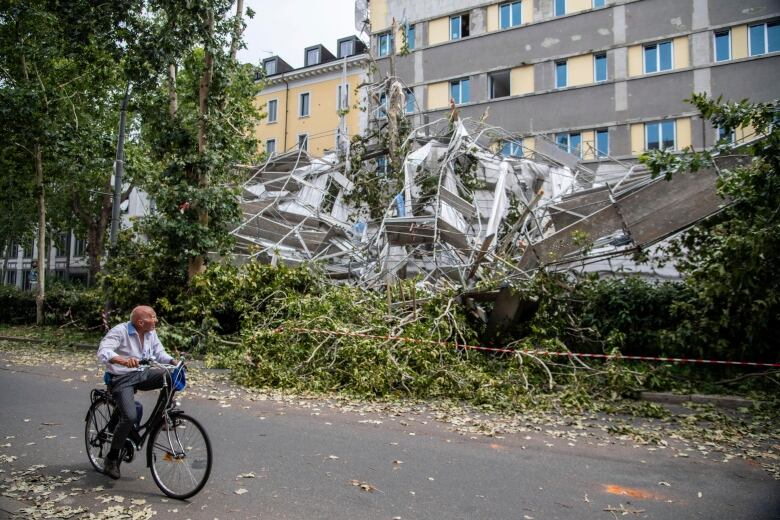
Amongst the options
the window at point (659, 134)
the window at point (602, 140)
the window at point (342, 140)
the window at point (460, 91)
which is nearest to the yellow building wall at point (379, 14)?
the window at point (460, 91)

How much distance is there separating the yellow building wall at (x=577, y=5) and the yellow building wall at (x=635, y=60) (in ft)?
9.29

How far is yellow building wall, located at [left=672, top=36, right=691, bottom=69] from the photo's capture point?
80.4 feet

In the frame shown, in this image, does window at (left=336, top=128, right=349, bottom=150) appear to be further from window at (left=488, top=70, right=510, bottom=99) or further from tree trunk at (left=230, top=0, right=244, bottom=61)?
window at (left=488, top=70, right=510, bottom=99)

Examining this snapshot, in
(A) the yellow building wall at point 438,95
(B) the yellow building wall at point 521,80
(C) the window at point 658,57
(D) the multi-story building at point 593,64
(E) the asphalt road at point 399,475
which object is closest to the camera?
(E) the asphalt road at point 399,475

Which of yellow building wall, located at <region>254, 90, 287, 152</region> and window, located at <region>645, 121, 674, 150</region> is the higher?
yellow building wall, located at <region>254, 90, 287, 152</region>

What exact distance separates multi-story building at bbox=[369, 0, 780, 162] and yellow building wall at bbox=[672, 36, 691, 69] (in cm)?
4

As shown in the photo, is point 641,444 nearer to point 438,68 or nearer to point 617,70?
point 617,70

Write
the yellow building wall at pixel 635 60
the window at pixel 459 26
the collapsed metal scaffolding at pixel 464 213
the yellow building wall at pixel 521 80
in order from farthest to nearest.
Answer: the window at pixel 459 26, the yellow building wall at pixel 521 80, the yellow building wall at pixel 635 60, the collapsed metal scaffolding at pixel 464 213

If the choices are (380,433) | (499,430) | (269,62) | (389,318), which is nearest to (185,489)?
(380,433)

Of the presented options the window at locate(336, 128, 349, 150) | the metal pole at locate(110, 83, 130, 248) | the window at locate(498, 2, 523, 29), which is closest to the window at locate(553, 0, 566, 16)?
the window at locate(498, 2, 523, 29)

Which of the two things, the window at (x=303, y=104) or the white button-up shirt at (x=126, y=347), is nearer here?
the white button-up shirt at (x=126, y=347)

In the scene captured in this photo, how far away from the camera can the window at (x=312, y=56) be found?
4341 cm

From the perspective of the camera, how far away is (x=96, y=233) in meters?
37.8

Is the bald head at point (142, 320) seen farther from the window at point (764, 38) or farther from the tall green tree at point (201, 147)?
the window at point (764, 38)
